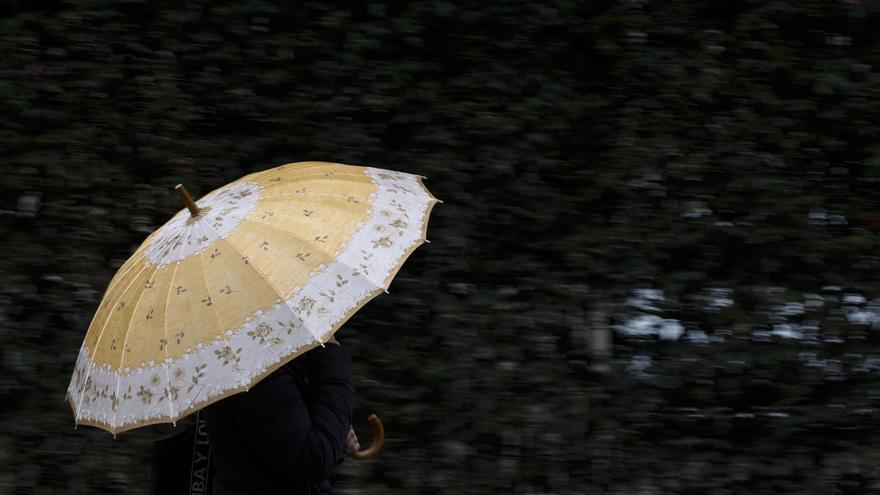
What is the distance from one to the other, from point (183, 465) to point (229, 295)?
24.5 inches

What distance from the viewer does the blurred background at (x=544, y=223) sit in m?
4.86

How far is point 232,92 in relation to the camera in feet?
16.4

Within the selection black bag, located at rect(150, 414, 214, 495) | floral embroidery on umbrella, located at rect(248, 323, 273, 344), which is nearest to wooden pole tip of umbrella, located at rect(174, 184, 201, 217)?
floral embroidery on umbrella, located at rect(248, 323, 273, 344)

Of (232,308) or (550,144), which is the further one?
(550,144)

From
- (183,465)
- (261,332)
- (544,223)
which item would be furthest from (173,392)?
(544,223)

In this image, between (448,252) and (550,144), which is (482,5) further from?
(448,252)

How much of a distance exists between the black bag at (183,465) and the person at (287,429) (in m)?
0.10

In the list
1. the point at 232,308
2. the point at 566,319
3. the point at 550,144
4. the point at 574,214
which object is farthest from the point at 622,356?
the point at 232,308

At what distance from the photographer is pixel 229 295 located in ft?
9.20

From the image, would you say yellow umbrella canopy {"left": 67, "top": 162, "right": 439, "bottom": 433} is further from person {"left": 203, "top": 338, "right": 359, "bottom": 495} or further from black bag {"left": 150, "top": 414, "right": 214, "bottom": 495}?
black bag {"left": 150, "top": 414, "right": 214, "bottom": 495}

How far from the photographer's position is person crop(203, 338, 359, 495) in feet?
9.34

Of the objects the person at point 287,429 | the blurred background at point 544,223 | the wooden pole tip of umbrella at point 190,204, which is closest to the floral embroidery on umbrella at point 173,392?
the person at point 287,429

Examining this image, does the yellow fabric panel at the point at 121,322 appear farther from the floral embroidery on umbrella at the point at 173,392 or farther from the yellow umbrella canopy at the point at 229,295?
the floral embroidery on umbrella at the point at 173,392

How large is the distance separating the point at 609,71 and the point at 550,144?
0.43 m
